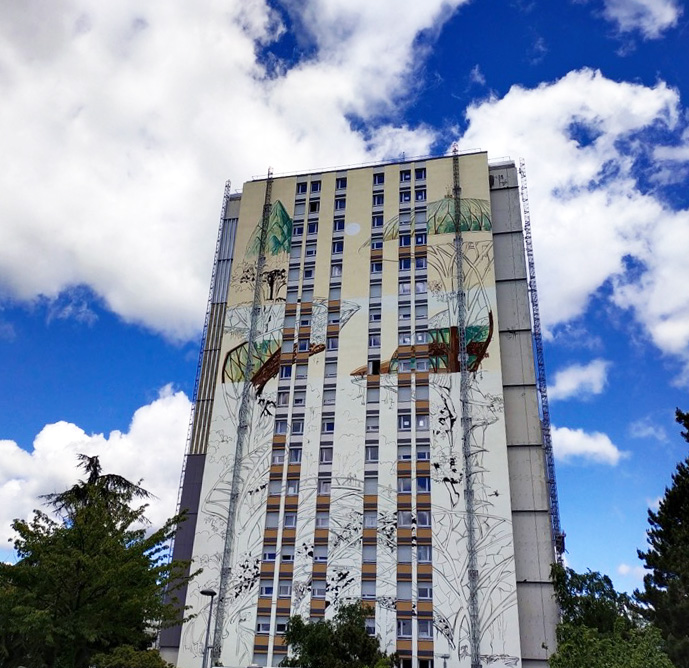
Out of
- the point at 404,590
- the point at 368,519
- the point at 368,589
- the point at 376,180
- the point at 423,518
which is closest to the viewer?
the point at 404,590

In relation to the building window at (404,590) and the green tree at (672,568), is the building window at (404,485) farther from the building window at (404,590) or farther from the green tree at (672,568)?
the green tree at (672,568)

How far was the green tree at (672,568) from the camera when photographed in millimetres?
31297

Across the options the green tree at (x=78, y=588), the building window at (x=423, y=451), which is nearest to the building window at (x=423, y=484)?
the building window at (x=423, y=451)

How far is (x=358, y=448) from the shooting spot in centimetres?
4769

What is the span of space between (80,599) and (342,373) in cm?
Result: 3072

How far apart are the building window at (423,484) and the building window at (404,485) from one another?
0.63 metres

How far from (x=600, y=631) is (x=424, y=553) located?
12.5 meters

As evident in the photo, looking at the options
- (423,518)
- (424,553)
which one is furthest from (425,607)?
(423,518)

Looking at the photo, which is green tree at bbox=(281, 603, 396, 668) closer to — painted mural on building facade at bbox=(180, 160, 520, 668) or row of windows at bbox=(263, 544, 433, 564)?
painted mural on building facade at bbox=(180, 160, 520, 668)

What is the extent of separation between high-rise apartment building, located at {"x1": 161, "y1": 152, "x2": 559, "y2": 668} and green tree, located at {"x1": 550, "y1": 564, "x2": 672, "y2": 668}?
457cm

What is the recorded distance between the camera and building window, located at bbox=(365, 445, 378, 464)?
47.2 m

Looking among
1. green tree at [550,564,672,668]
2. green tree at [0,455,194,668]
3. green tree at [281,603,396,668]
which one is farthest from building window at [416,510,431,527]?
green tree at [0,455,194,668]

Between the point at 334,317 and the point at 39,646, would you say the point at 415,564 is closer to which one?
the point at 334,317

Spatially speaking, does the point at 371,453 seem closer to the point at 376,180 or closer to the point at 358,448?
the point at 358,448
